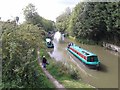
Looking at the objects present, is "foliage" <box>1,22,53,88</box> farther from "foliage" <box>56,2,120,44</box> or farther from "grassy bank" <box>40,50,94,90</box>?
"foliage" <box>56,2,120,44</box>

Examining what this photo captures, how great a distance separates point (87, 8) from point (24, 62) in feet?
120

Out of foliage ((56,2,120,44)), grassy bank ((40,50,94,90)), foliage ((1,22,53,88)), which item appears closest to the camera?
foliage ((1,22,53,88))

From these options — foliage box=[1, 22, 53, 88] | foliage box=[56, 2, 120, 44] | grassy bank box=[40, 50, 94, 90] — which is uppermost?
foliage box=[56, 2, 120, 44]

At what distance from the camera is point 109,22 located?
41.7 meters

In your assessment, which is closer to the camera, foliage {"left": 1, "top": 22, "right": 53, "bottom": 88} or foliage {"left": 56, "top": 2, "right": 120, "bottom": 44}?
foliage {"left": 1, "top": 22, "right": 53, "bottom": 88}

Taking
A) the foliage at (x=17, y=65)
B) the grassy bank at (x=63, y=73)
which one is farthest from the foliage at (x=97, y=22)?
the foliage at (x=17, y=65)

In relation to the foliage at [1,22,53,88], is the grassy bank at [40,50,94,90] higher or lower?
lower

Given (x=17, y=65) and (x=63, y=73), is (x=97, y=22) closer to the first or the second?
(x=63, y=73)

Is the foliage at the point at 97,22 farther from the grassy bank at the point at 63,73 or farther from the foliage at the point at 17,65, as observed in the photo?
the foliage at the point at 17,65

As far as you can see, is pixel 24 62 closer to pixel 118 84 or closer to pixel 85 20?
pixel 118 84

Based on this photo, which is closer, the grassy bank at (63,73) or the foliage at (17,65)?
the foliage at (17,65)

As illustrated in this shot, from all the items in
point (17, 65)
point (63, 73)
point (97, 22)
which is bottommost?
point (63, 73)

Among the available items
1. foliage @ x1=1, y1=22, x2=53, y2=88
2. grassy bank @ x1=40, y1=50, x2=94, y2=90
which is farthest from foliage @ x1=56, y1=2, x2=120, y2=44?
foliage @ x1=1, y1=22, x2=53, y2=88

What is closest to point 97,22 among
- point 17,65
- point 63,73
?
point 63,73
